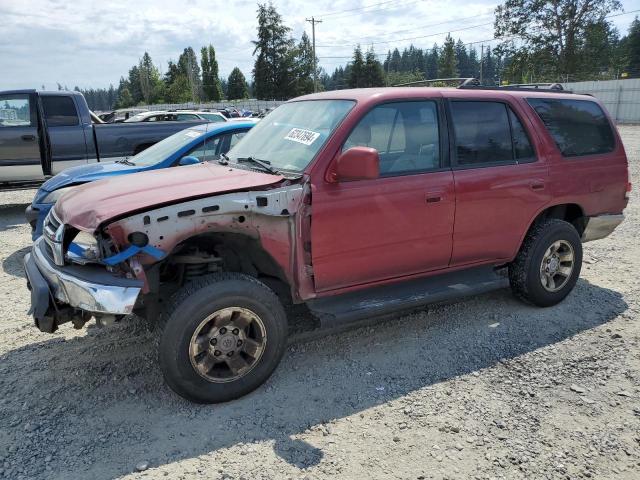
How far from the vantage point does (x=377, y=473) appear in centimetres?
273

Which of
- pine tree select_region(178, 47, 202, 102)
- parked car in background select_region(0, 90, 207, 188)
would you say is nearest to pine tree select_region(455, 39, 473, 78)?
pine tree select_region(178, 47, 202, 102)

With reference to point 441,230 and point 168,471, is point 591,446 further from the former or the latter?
point 168,471

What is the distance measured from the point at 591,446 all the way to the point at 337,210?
2061mm

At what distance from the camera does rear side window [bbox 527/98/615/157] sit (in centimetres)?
465

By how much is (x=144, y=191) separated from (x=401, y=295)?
2012 millimetres

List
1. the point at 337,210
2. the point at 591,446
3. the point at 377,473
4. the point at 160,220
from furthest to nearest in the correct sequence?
the point at 337,210, the point at 160,220, the point at 591,446, the point at 377,473

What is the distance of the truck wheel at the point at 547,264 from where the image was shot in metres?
4.59

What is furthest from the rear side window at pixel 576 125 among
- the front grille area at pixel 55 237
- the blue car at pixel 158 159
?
the front grille area at pixel 55 237

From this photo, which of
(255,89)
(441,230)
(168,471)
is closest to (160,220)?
(168,471)

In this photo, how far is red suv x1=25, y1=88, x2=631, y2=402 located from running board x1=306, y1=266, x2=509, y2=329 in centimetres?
1

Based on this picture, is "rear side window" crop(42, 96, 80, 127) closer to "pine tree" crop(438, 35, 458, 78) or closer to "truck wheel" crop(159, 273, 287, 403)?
"truck wheel" crop(159, 273, 287, 403)

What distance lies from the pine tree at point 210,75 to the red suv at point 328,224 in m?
85.1

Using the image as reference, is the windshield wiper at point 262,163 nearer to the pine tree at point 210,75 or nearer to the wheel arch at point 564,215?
the wheel arch at point 564,215

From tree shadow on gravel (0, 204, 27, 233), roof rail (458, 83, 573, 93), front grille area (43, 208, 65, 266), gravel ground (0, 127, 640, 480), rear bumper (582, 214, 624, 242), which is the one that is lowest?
gravel ground (0, 127, 640, 480)
